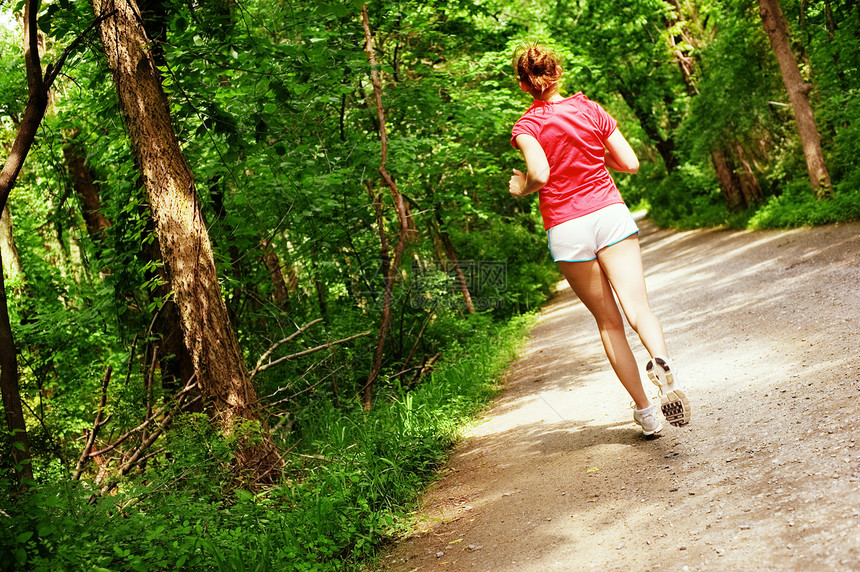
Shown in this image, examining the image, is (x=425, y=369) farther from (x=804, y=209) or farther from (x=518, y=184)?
(x=804, y=209)

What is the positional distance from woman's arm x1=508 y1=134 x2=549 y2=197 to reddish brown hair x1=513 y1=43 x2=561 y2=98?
365 mm

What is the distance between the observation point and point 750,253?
1331 centimetres

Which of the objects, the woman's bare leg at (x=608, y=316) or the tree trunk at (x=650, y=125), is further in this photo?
the tree trunk at (x=650, y=125)

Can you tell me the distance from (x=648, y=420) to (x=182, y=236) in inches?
138

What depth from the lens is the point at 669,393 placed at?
375 cm

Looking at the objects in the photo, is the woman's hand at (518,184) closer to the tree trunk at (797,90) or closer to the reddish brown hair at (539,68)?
the reddish brown hair at (539,68)

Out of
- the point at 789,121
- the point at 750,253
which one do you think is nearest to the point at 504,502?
the point at 750,253

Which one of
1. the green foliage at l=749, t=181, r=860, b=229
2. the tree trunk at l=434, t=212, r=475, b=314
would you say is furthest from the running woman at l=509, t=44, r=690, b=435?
the tree trunk at l=434, t=212, r=475, b=314

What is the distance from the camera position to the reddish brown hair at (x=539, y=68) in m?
4.20

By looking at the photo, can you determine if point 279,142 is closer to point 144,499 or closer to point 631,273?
point 144,499

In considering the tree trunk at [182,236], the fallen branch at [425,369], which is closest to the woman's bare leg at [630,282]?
the tree trunk at [182,236]

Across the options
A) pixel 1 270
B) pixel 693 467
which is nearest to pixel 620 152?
pixel 693 467

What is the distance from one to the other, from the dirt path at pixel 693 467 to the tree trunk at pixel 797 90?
24.1ft

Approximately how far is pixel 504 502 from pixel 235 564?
5.01ft
